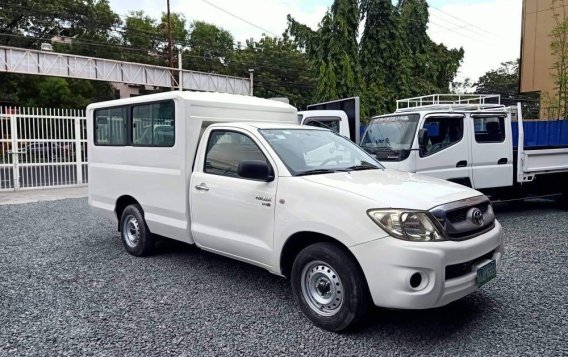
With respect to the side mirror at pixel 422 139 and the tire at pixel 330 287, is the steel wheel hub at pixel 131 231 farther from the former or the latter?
the side mirror at pixel 422 139

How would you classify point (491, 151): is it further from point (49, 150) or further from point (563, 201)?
point (49, 150)

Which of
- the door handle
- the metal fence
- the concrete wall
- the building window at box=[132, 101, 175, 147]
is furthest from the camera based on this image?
the concrete wall

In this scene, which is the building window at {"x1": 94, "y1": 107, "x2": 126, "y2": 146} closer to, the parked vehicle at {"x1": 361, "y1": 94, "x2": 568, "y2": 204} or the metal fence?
the parked vehicle at {"x1": 361, "y1": 94, "x2": 568, "y2": 204}

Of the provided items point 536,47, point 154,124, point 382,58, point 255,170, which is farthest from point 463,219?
point 382,58

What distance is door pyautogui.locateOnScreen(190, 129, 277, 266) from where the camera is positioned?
4141mm

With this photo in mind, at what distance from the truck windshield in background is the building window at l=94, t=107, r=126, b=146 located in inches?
161

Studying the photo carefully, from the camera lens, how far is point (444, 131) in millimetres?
7984

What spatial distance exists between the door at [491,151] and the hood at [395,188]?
168 inches

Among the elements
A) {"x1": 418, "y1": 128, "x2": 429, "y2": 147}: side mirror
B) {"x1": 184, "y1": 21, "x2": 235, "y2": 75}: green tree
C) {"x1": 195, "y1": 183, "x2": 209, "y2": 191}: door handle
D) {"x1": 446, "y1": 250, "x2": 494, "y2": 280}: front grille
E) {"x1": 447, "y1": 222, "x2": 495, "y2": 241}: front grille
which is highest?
{"x1": 184, "y1": 21, "x2": 235, "y2": 75}: green tree

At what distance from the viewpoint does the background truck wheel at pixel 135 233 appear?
5875 mm

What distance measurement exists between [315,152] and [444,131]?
14.3 ft

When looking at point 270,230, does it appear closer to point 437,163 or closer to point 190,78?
point 437,163

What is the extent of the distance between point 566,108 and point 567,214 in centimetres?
543

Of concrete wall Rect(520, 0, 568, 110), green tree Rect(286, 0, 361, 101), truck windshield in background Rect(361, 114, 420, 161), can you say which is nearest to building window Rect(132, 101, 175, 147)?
truck windshield in background Rect(361, 114, 420, 161)
